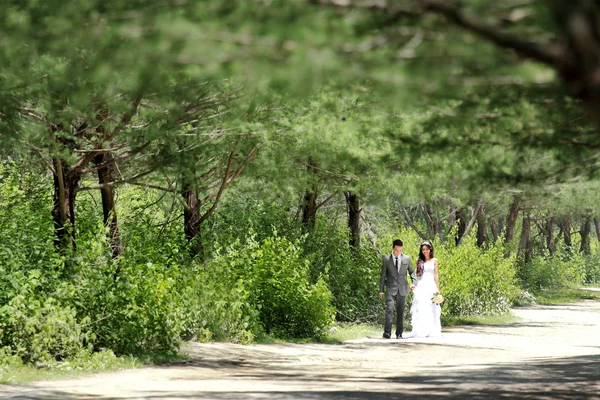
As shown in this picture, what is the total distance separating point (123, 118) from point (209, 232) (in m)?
5.54

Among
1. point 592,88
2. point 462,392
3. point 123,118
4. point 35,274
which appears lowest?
point 462,392

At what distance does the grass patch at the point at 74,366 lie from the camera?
1126 centimetres

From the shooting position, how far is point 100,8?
20.2ft

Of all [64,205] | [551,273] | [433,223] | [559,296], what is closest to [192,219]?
[64,205]

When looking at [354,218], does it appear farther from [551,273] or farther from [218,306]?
[551,273]

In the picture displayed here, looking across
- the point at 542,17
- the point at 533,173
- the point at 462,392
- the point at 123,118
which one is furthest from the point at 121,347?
the point at 542,17

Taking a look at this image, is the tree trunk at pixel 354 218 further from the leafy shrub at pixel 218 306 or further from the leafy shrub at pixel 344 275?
the leafy shrub at pixel 218 306

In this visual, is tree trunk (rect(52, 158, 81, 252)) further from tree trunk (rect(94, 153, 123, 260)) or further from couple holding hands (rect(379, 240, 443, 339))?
couple holding hands (rect(379, 240, 443, 339))

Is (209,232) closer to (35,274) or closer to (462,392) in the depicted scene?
(35,274)

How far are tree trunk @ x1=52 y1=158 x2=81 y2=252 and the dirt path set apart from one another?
2.46 metres

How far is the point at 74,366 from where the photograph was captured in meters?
12.1

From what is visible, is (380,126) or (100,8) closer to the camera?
(100,8)

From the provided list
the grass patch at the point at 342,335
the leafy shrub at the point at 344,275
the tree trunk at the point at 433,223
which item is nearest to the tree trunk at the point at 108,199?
the grass patch at the point at 342,335

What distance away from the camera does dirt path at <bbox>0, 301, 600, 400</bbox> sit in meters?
9.99
